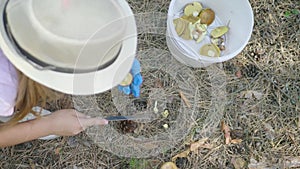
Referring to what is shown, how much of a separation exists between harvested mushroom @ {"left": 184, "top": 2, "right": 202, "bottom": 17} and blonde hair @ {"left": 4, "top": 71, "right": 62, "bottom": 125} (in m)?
0.60

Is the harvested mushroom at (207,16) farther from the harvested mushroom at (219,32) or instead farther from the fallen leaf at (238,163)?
the fallen leaf at (238,163)

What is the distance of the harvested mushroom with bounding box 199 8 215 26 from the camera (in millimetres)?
1548

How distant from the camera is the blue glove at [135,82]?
137 cm

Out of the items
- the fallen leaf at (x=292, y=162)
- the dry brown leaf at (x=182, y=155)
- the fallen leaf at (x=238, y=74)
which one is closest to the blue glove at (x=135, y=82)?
the dry brown leaf at (x=182, y=155)

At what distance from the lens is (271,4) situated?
5.30 feet

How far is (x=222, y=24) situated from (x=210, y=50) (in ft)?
0.44

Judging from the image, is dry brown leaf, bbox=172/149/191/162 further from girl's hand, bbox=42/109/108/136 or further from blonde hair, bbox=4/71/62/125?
blonde hair, bbox=4/71/62/125

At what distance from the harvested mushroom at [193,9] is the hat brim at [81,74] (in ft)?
1.88

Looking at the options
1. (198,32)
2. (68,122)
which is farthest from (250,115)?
(68,122)

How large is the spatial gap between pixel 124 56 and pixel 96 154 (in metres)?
0.55

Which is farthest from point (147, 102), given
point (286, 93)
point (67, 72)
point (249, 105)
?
point (67, 72)

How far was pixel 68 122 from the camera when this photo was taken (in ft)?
4.22

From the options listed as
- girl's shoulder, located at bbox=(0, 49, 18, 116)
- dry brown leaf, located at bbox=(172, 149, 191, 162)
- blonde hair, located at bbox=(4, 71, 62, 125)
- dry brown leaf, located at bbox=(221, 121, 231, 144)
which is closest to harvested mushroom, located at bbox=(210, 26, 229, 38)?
dry brown leaf, located at bbox=(221, 121, 231, 144)

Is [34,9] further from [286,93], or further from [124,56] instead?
[286,93]
